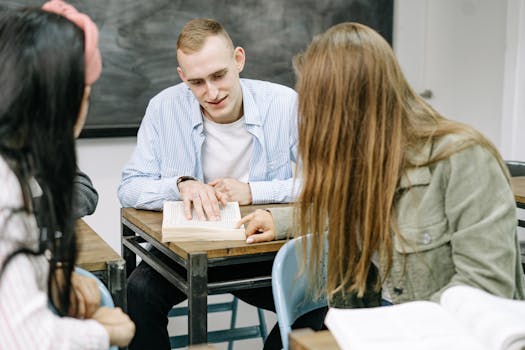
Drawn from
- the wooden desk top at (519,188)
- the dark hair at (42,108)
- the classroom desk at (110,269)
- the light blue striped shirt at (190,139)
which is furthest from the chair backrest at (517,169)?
the dark hair at (42,108)

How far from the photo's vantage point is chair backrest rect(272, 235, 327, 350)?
1559 mm

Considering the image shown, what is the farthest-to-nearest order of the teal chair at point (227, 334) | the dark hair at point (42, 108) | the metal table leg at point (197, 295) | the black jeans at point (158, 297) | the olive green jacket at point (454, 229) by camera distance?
1. the teal chair at point (227, 334)
2. the black jeans at point (158, 297)
3. the metal table leg at point (197, 295)
4. the olive green jacket at point (454, 229)
5. the dark hair at point (42, 108)

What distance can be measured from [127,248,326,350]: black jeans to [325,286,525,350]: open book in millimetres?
1171

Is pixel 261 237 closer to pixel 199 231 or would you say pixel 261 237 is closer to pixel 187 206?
pixel 199 231

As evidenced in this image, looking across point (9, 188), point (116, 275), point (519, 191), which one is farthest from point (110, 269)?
point (519, 191)

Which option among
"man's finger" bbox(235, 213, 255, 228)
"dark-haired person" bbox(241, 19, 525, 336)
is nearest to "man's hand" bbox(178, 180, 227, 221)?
"man's finger" bbox(235, 213, 255, 228)

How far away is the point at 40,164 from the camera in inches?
44.4

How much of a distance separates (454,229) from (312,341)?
48cm

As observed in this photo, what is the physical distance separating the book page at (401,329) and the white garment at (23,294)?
1.37ft

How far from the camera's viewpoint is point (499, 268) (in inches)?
55.3

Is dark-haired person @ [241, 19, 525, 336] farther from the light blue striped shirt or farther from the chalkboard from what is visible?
the chalkboard

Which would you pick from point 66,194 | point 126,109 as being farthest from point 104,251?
point 126,109

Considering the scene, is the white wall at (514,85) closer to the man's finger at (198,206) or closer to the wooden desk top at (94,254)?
the man's finger at (198,206)

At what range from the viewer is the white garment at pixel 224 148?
8.57 feet
